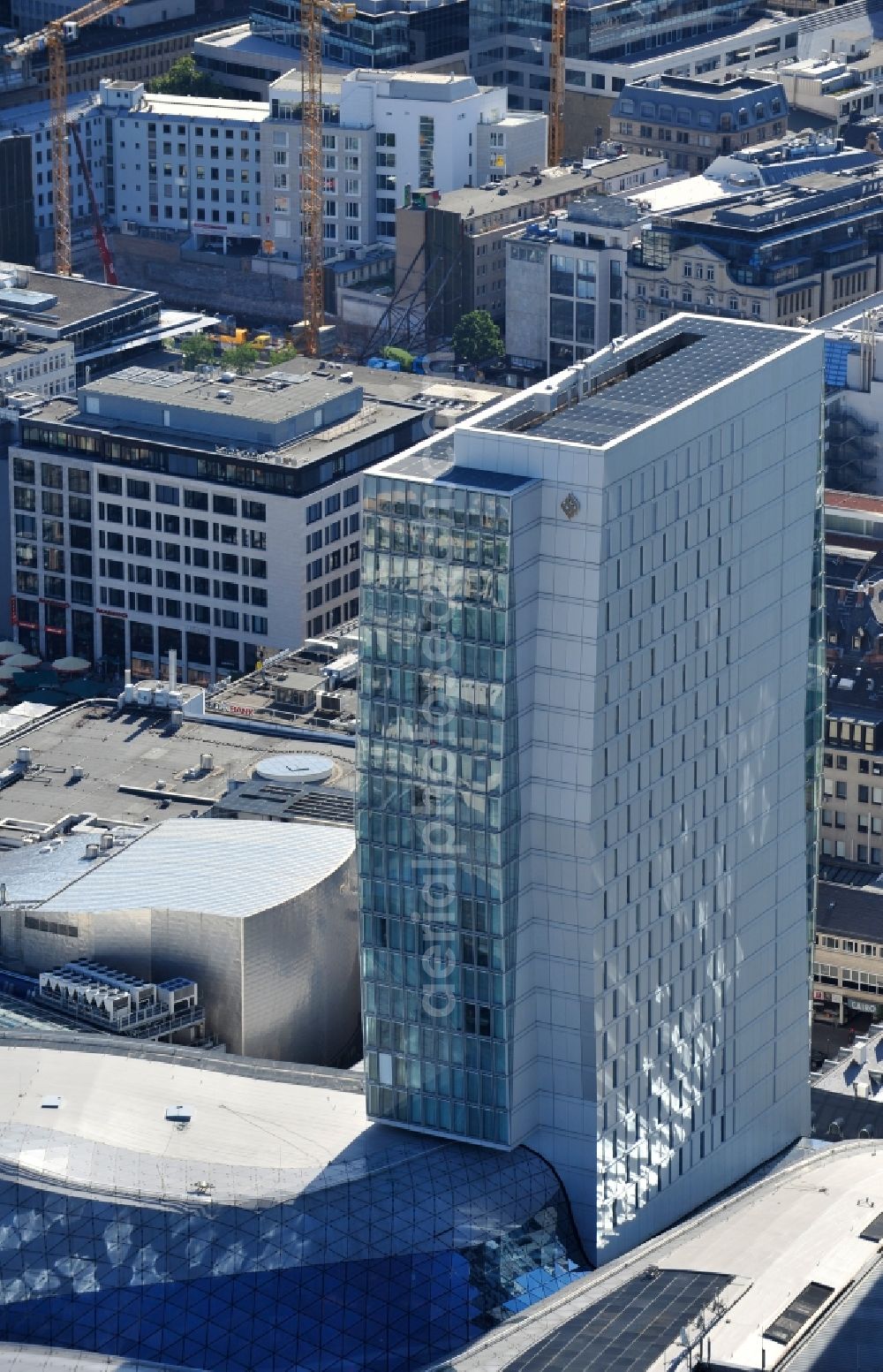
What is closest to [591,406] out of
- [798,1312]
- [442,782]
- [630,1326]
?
[442,782]

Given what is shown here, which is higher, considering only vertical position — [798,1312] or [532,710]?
[532,710]

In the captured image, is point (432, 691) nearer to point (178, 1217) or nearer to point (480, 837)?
point (480, 837)

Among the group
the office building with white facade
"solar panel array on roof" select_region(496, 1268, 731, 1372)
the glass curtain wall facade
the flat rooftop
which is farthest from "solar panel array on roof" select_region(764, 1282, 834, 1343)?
the flat rooftop

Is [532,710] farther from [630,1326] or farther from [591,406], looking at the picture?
[630,1326]

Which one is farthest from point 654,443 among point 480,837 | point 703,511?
point 480,837

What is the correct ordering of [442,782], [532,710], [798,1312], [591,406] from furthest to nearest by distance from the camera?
[591,406]
[442,782]
[532,710]
[798,1312]

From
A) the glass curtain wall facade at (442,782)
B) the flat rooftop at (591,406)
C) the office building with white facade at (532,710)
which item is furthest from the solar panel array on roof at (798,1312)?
the flat rooftop at (591,406)

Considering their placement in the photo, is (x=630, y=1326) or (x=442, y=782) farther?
(x=442, y=782)
